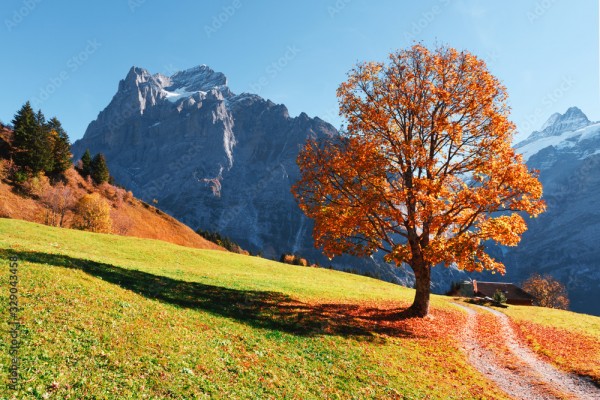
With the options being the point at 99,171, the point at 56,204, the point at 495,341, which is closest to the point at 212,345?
the point at 495,341

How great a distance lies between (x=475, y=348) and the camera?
22.6 metres

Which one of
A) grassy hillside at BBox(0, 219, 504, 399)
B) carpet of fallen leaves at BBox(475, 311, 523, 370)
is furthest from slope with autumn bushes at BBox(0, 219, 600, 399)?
carpet of fallen leaves at BBox(475, 311, 523, 370)

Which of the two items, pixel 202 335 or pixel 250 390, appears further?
pixel 202 335

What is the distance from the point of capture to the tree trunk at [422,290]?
83.7ft

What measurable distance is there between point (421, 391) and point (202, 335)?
31.4ft

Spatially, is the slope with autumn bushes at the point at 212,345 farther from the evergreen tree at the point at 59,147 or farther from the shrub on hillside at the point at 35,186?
the evergreen tree at the point at 59,147

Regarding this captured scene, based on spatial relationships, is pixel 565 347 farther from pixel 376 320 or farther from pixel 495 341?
pixel 376 320

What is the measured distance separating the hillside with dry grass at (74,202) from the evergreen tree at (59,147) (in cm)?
396

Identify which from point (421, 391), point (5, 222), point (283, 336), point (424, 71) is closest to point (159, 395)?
point (283, 336)

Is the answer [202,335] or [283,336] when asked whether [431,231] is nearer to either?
[283,336]

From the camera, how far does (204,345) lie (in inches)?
563

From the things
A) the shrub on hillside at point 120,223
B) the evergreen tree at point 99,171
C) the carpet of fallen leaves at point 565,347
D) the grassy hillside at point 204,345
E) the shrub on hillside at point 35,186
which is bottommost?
the grassy hillside at point 204,345

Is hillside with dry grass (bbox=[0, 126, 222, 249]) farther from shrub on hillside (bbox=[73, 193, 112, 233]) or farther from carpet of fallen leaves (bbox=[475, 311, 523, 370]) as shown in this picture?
carpet of fallen leaves (bbox=[475, 311, 523, 370])

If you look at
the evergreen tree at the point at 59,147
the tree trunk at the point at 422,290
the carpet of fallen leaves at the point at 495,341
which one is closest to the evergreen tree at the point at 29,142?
the evergreen tree at the point at 59,147
